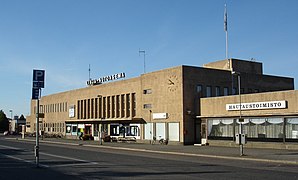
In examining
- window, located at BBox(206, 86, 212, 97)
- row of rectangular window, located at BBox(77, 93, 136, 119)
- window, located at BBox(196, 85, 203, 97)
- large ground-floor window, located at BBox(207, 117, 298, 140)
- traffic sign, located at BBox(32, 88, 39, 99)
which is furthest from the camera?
row of rectangular window, located at BBox(77, 93, 136, 119)

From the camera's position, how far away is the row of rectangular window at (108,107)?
55338mm

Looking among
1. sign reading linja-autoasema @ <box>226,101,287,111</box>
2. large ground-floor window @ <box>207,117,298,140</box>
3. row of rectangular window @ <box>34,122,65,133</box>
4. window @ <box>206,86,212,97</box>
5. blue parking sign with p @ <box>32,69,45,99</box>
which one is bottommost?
row of rectangular window @ <box>34,122,65,133</box>

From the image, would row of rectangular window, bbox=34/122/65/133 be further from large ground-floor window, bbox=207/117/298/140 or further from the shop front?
large ground-floor window, bbox=207/117/298/140

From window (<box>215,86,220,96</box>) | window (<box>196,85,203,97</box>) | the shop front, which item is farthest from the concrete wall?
window (<box>215,86,220,96</box>)

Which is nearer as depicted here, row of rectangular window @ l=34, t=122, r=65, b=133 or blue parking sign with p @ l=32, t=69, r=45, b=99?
blue parking sign with p @ l=32, t=69, r=45, b=99

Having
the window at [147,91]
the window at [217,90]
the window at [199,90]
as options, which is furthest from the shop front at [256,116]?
the window at [147,91]

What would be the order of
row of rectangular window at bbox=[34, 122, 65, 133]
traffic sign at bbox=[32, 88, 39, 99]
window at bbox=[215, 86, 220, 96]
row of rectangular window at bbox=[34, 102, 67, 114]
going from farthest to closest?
1. row of rectangular window at bbox=[34, 122, 65, 133]
2. row of rectangular window at bbox=[34, 102, 67, 114]
3. window at bbox=[215, 86, 220, 96]
4. traffic sign at bbox=[32, 88, 39, 99]

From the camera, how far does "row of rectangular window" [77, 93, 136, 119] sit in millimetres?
55338

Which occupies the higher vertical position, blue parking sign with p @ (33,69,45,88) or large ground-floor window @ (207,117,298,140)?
blue parking sign with p @ (33,69,45,88)

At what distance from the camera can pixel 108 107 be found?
200 ft

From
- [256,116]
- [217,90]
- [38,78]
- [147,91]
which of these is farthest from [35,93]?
→ [147,91]

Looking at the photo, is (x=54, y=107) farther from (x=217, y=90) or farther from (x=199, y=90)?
(x=217, y=90)

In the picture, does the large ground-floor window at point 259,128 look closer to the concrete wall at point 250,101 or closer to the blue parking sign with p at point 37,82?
the concrete wall at point 250,101

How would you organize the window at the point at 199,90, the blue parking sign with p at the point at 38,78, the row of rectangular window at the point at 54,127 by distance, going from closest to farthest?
the blue parking sign with p at the point at 38,78, the window at the point at 199,90, the row of rectangular window at the point at 54,127
